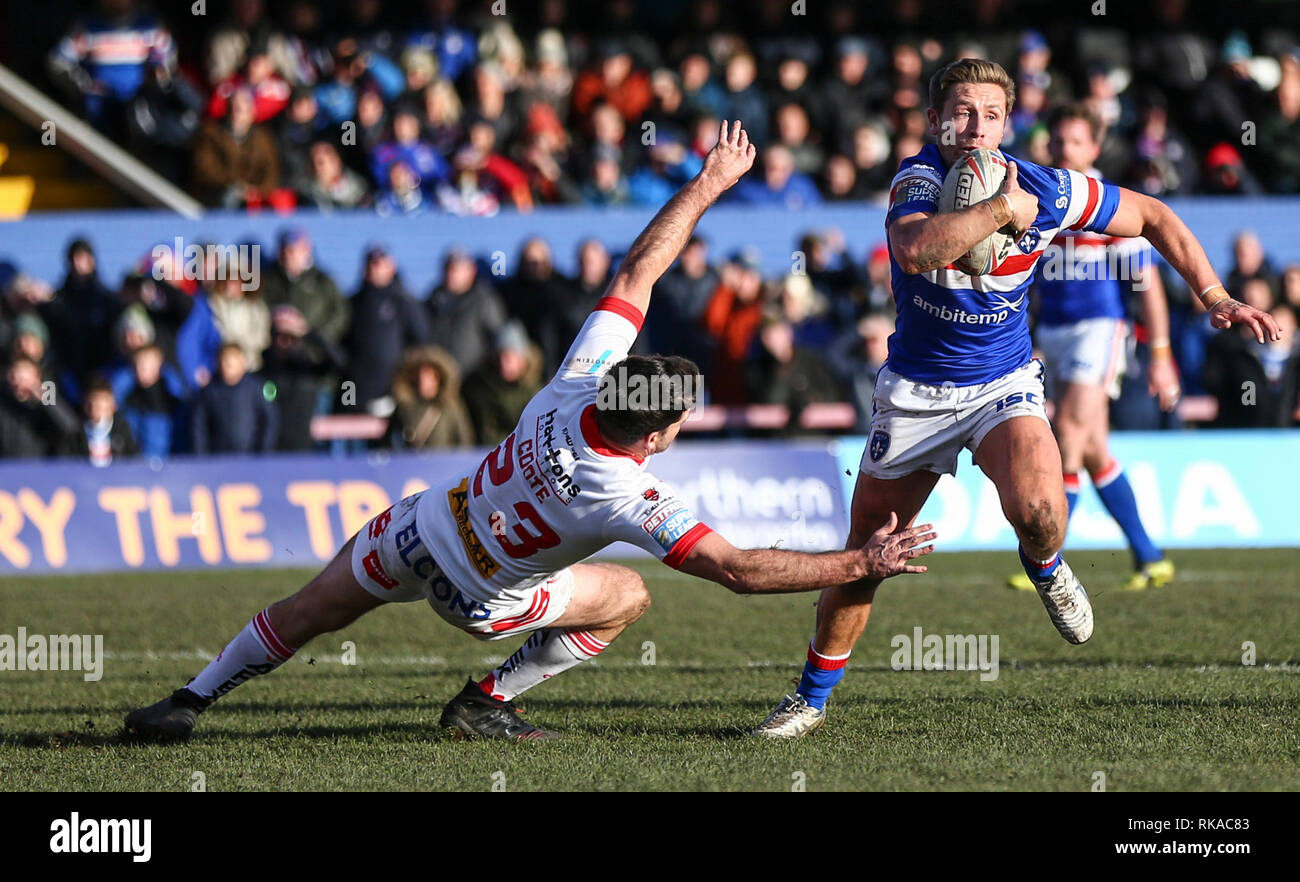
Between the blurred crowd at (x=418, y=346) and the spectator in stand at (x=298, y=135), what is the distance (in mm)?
1676

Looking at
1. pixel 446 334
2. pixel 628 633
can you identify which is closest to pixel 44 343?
pixel 446 334

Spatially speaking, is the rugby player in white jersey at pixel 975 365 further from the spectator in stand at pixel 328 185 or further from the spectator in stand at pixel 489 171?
the spectator in stand at pixel 328 185

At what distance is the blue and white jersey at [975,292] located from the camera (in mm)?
6562

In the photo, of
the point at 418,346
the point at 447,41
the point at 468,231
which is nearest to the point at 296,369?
the point at 418,346

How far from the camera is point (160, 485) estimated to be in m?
14.4

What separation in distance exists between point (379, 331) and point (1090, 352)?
732 centimetres

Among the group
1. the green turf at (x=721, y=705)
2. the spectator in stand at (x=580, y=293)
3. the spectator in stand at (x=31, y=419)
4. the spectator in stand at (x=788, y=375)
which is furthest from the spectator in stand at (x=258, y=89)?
the green turf at (x=721, y=705)

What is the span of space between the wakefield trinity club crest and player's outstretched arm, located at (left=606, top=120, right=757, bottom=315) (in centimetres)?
103

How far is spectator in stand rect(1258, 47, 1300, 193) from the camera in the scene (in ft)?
60.4

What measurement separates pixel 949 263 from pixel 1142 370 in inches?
419

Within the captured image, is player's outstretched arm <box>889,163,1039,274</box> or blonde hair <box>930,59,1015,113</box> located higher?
blonde hair <box>930,59,1015,113</box>

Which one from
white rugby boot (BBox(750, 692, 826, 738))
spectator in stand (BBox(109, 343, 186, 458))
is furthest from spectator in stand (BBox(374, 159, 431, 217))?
white rugby boot (BBox(750, 692, 826, 738))

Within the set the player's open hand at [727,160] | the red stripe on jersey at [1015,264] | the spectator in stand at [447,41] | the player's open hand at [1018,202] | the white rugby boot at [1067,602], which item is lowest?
the white rugby boot at [1067,602]

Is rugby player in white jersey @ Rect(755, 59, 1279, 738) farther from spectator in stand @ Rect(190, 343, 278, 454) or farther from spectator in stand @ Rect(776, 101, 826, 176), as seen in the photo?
spectator in stand @ Rect(776, 101, 826, 176)
